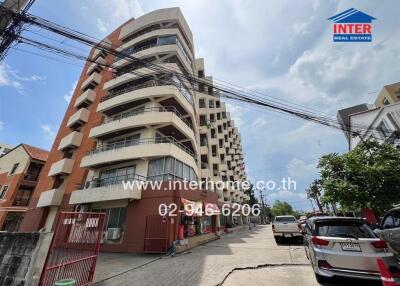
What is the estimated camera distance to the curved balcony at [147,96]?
58.0 feet

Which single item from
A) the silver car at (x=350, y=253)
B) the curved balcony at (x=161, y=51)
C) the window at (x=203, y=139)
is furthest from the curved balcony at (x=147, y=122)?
the silver car at (x=350, y=253)

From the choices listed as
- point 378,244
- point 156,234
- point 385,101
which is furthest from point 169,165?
point 385,101

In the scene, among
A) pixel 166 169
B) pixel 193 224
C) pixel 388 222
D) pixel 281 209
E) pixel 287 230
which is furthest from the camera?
pixel 281 209

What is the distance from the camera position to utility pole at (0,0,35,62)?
5.89 metres

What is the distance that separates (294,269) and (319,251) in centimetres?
227

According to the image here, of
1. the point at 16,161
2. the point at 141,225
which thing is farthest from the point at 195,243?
the point at 16,161

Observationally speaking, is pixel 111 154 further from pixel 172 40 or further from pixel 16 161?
pixel 16 161

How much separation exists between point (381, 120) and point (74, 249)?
1112 inches

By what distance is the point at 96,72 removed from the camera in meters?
26.3

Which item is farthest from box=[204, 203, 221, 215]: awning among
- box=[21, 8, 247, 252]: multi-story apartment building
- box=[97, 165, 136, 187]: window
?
box=[97, 165, 136, 187]: window

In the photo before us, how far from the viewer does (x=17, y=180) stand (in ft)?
87.4

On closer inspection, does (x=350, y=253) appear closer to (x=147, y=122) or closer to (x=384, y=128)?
(x=147, y=122)

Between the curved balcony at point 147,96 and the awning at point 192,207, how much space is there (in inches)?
335

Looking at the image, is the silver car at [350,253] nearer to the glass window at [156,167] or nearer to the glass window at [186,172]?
the glass window at [156,167]
